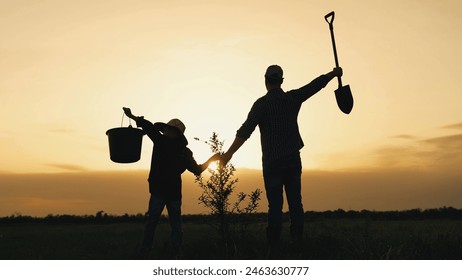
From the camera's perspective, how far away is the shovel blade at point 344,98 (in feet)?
25.1

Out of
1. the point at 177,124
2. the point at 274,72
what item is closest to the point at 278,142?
the point at 274,72

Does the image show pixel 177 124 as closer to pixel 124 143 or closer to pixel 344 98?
pixel 124 143

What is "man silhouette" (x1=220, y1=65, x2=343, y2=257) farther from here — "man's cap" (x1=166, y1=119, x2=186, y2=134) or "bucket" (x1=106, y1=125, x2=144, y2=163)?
"bucket" (x1=106, y1=125, x2=144, y2=163)

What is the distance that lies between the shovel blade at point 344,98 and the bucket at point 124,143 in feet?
11.5

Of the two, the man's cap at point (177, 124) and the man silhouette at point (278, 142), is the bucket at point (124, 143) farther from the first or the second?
the man silhouette at point (278, 142)

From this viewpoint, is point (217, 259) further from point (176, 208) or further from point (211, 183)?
point (211, 183)

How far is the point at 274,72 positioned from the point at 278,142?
105 centimetres

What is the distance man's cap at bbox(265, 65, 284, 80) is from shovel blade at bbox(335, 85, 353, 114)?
1.11 meters

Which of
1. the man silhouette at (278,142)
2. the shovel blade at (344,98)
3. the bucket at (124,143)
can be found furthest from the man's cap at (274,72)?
the bucket at (124,143)

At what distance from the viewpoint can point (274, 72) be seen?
283 inches

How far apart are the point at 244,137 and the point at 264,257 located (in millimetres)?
1921
